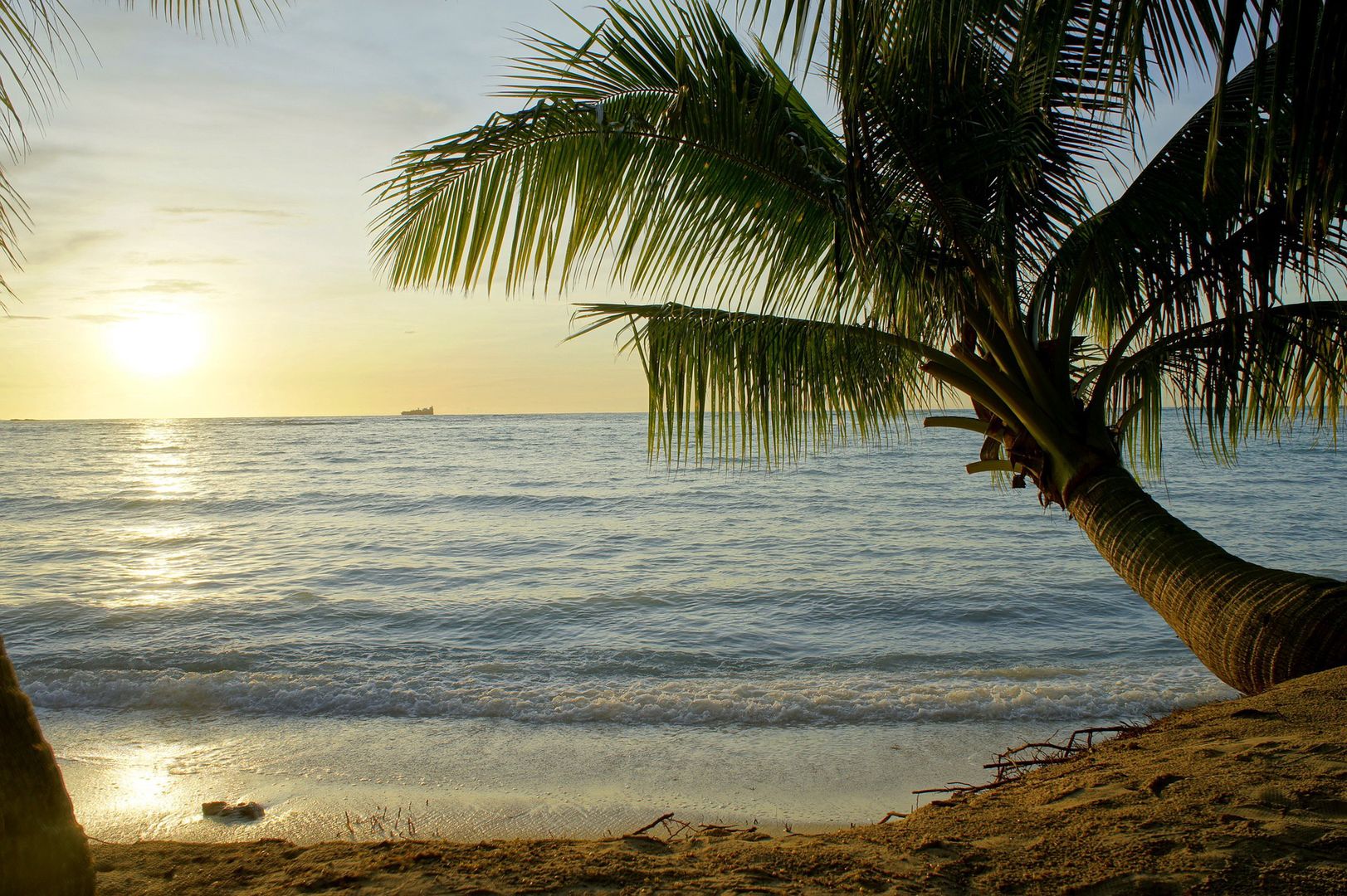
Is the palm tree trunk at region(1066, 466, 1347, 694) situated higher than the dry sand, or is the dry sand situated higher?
the palm tree trunk at region(1066, 466, 1347, 694)

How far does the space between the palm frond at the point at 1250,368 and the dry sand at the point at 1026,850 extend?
1783mm

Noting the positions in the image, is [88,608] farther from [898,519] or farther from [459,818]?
[898,519]

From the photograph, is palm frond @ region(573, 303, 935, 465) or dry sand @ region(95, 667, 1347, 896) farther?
palm frond @ region(573, 303, 935, 465)

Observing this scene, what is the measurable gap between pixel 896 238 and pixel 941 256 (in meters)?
0.25

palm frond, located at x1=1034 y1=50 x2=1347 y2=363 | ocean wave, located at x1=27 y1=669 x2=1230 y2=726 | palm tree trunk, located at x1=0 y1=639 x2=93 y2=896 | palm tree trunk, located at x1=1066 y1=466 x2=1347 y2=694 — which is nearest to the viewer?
palm tree trunk, located at x1=0 y1=639 x2=93 y2=896

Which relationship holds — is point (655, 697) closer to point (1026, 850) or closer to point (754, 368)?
point (754, 368)

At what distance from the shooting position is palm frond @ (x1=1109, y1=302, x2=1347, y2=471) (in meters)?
4.12

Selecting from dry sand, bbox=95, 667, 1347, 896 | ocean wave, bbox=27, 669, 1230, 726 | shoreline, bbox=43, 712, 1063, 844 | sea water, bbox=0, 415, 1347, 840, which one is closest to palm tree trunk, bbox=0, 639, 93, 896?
dry sand, bbox=95, 667, 1347, 896

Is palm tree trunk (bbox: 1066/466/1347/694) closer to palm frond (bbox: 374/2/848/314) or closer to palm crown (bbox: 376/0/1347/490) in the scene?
palm crown (bbox: 376/0/1347/490)

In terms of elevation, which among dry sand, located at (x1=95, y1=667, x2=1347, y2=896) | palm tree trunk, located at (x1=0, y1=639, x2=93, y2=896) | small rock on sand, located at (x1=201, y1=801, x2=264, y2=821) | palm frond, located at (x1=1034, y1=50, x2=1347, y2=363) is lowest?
small rock on sand, located at (x1=201, y1=801, x2=264, y2=821)

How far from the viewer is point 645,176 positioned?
4539 millimetres

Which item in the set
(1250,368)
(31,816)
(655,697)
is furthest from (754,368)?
(31,816)

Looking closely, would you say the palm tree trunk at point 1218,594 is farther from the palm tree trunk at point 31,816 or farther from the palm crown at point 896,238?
the palm tree trunk at point 31,816

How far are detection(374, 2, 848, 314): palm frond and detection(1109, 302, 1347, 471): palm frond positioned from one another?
6.11 ft
